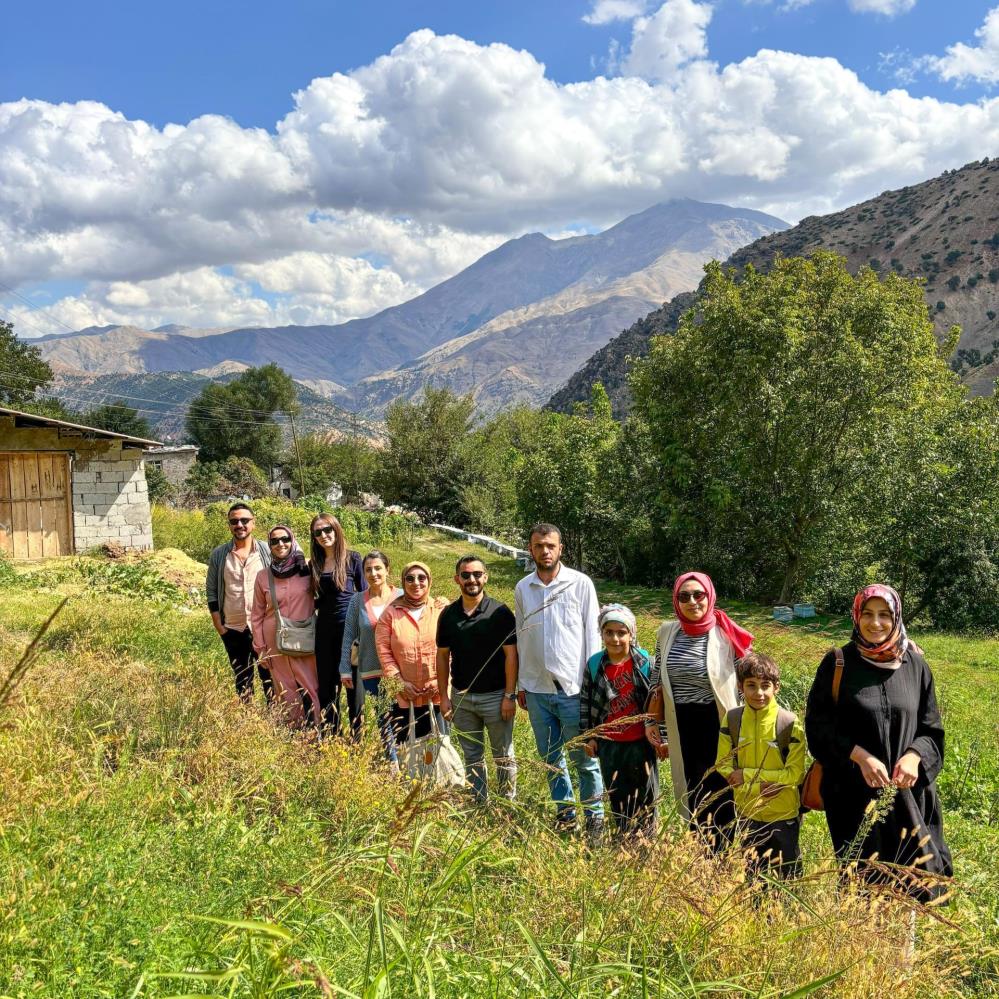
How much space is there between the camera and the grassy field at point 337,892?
1.64 m

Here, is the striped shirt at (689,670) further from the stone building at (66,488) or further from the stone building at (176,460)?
the stone building at (176,460)

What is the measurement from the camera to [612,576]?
82.5 ft

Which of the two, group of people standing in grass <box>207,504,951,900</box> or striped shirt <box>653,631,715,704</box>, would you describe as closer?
group of people standing in grass <box>207,504,951,900</box>

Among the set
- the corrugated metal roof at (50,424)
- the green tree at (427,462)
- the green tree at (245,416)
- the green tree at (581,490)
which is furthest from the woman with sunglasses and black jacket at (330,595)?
the green tree at (245,416)

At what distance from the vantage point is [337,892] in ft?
7.06

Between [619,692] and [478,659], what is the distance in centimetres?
83

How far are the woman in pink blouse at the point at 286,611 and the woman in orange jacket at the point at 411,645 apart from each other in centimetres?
90

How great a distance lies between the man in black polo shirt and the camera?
4.32 m

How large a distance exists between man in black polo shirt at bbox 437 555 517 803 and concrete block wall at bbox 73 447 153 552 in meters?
12.5

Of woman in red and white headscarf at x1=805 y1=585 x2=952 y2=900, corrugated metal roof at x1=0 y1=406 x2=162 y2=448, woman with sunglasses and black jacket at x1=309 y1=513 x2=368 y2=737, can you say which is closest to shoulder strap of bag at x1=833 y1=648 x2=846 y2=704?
woman in red and white headscarf at x1=805 y1=585 x2=952 y2=900

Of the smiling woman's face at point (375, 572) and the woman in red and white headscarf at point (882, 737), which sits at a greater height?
the smiling woman's face at point (375, 572)

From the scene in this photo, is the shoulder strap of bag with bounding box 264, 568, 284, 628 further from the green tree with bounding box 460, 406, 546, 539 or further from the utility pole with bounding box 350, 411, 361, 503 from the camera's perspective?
the utility pole with bounding box 350, 411, 361, 503

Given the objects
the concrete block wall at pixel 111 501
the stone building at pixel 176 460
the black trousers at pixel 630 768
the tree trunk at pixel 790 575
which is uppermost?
the stone building at pixel 176 460

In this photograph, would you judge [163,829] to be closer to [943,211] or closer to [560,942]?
[560,942]
